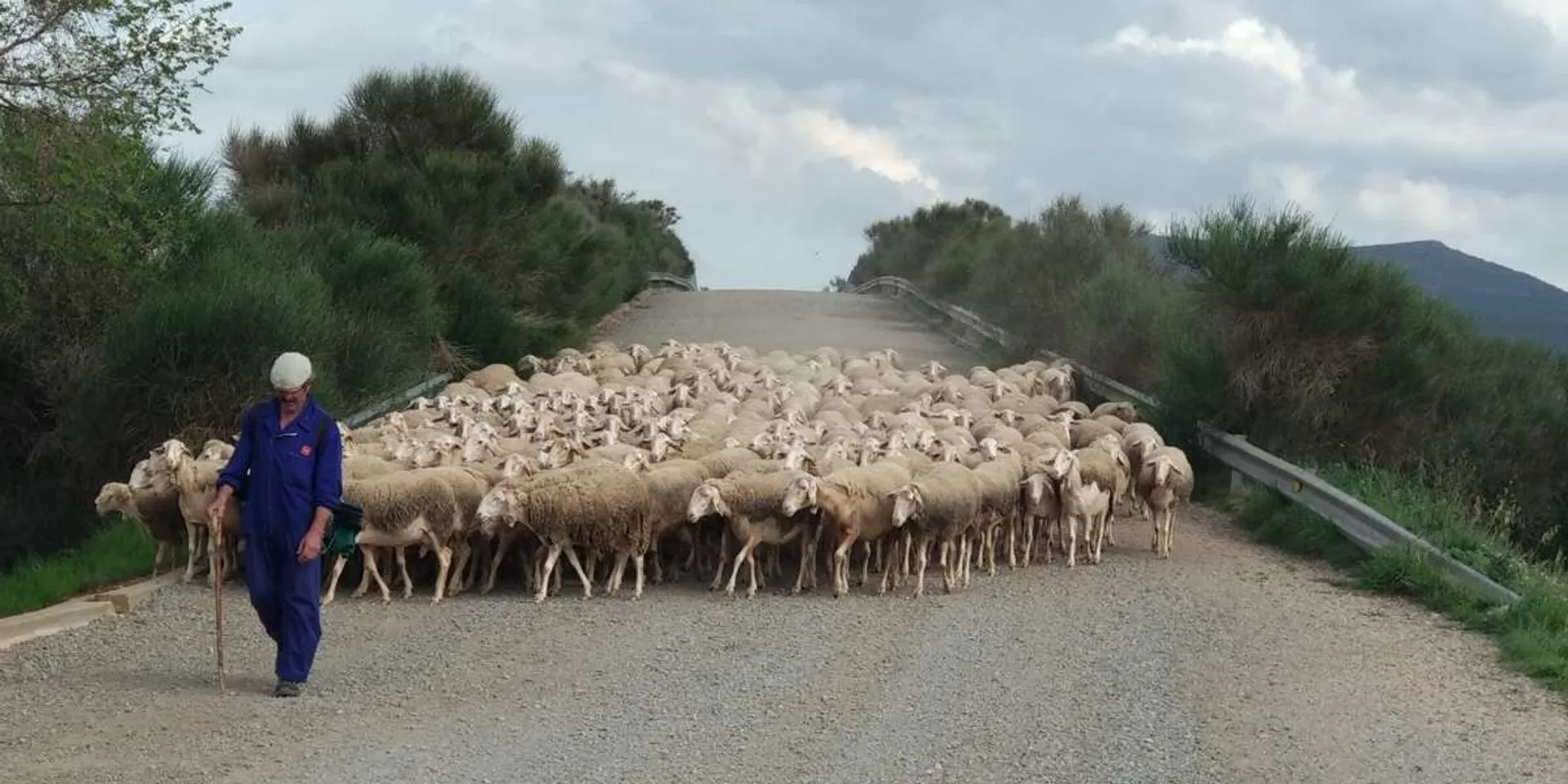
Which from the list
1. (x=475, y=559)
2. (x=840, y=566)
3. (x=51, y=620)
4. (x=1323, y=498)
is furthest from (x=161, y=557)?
(x=1323, y=498)

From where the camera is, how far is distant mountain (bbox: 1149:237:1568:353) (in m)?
26.8

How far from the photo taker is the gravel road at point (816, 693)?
7.83 metres

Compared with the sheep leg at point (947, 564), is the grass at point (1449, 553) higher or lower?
higher

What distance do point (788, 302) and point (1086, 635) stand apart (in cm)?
3499

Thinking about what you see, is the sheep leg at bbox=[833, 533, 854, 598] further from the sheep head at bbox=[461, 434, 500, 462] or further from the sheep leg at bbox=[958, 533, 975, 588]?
the sheep head at bbox=[461, 434, 500, 462]

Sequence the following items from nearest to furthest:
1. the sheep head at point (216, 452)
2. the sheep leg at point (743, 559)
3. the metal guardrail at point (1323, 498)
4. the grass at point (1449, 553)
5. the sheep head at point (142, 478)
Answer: the grass at point (1449, 553)
the metal guardrail at point (1323, 498)
the sheep leg at point (743, 559)
the sheep head at point (142, 478)
the sheep head at point (216, 452)

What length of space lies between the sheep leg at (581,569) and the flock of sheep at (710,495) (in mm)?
22

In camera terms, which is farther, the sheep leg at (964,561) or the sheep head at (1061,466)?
the sheep head at (1061,466)

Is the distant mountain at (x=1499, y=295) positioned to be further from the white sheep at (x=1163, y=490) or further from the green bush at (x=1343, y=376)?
the white sheep at (x=1163, y=490)

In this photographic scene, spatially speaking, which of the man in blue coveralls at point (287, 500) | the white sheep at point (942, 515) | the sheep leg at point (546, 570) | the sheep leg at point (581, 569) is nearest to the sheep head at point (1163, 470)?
the white sheep at point (942, 515)

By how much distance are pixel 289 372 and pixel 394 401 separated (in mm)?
10552

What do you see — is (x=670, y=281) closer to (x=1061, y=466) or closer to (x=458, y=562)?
(x=1061, y=466)

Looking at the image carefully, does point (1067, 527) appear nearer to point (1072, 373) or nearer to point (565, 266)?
point (1072, 373)

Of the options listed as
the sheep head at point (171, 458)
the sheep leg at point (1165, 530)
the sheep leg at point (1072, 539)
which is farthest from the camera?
A: the sheep leg at point (1165, 530)
